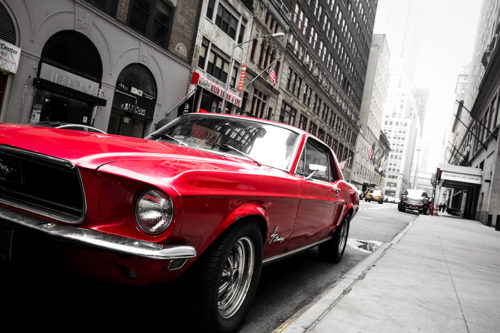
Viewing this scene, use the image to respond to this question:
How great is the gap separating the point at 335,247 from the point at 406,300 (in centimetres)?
149

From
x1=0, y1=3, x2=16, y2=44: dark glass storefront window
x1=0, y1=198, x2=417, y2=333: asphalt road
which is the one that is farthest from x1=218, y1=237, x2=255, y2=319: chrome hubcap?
x1=0, y1=3, x2=16, y2=44: dark glass storefront window

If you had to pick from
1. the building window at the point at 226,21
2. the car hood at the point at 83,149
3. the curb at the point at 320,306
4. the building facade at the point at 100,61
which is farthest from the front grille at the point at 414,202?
the car hood at the point at 83,149

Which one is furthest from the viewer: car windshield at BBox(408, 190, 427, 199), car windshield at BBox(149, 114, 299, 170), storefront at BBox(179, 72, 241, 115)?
car windshield at BBox(408, 190, 427, 199)

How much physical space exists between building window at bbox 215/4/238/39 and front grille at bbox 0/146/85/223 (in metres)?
21.9

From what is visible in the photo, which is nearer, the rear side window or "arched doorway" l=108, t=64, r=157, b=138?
the rear side window

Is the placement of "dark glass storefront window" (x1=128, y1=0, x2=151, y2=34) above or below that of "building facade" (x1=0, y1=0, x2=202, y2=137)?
above

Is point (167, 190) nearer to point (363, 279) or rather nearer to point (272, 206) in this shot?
point (272, 206)

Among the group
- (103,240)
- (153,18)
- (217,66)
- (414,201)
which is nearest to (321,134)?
(414,201)

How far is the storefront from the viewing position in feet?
68.1

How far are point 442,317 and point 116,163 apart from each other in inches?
125

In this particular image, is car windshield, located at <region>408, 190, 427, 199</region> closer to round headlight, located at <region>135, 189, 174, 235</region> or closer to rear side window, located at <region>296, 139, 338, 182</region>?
rear side window, located at <region>296, 139, 338, 182</region>

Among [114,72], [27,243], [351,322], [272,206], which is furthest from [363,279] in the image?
[114,72]

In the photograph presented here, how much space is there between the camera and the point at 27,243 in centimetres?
191

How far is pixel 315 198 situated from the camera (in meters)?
3.78
